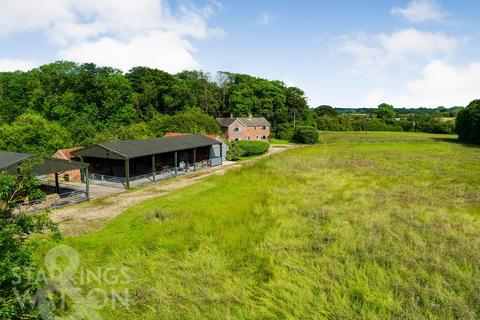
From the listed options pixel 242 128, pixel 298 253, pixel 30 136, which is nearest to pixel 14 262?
pixel 298 253

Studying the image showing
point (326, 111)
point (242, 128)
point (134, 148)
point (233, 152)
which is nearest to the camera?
point (134, 148)

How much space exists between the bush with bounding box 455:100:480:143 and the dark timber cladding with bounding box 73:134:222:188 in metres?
54.3

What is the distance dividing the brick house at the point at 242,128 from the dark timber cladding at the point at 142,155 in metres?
22.5

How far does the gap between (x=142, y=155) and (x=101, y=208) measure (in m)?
7.62

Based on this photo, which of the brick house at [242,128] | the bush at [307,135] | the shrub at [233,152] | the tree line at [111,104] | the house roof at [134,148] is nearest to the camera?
the house roof at [134,148]

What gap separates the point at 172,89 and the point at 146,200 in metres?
48.0

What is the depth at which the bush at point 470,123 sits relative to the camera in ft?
213

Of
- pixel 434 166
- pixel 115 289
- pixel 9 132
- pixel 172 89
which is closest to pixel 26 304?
pixel 115 289

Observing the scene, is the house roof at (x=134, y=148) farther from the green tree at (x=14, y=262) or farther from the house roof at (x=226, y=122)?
the house roof at (x=226, y=122)

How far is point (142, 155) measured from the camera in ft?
95.2

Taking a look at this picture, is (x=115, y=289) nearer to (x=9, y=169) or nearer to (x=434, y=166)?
(x=9, y=169)

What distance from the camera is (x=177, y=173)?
35.1 m

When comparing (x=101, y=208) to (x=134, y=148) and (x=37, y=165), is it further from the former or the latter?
(x=134, y=148)

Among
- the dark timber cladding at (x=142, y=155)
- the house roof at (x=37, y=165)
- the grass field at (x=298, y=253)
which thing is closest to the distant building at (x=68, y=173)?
the dark timber cladding at (x=142, y=155)
